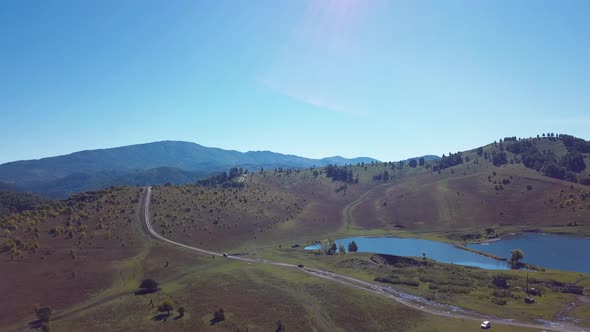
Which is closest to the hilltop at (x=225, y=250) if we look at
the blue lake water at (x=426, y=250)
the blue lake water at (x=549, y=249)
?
the blue lake water at (x=549, y=249)

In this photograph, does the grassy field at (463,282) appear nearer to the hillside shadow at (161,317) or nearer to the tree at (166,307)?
the tree at (166,307)

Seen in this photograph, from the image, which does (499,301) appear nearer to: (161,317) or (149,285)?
(161,317)

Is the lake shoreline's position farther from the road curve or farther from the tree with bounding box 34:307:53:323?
the tree with bounding box 34:307:53:323

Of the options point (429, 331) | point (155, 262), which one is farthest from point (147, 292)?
point (429, 331)

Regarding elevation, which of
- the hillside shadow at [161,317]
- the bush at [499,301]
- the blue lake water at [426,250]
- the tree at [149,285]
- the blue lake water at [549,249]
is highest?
the blue lake water at [549,249]

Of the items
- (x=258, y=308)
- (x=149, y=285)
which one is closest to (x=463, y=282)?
(x=258, y=308)

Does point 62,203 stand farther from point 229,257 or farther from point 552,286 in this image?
point 552,286

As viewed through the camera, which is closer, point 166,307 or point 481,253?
point 166,307
